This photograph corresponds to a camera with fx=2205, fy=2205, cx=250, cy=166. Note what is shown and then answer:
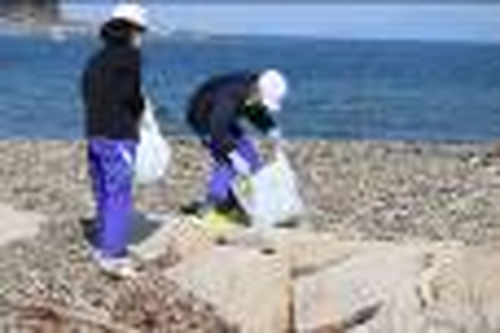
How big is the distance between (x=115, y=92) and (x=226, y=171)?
67.2 inches

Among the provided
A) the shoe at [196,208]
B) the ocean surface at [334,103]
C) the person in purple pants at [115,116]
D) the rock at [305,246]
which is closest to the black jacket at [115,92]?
the person in purple pants at [115,116]

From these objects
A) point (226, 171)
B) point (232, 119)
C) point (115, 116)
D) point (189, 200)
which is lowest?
point (189, 200)

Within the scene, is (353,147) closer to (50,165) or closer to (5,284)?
(50,165)

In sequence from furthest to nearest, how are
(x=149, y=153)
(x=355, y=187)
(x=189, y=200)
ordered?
(x=355, y=187) < (x=189, y=200) < (x=149, y=153)

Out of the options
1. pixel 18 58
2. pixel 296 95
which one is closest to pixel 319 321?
pixel 296 95

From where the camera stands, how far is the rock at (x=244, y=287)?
41.4 ft

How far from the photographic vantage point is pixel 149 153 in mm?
14125

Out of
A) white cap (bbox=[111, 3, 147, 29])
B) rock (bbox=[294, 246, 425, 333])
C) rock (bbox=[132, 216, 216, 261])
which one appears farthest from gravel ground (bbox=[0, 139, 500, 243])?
white cap (bbox=[111, 3, 147, 29])

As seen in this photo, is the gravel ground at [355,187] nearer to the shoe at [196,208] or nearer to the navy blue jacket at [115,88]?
the shoe at [196,208]

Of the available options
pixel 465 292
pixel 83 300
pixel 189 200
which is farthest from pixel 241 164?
pixel 465 292

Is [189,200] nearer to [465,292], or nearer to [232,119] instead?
[232,119]

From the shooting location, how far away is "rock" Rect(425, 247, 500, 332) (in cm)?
1169

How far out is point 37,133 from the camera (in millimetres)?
33688

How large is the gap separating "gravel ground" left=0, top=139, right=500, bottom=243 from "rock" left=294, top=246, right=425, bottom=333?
192 centimetres
